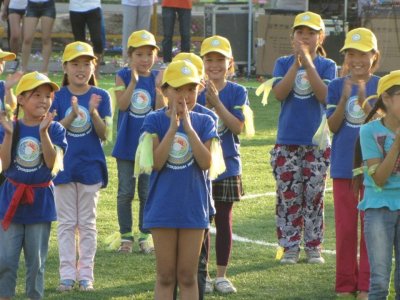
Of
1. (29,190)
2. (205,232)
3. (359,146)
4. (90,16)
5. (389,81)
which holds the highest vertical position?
(90,16)

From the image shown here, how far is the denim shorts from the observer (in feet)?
62.7

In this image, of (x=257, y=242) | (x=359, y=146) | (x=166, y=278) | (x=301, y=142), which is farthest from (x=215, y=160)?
(x=257, y=242)

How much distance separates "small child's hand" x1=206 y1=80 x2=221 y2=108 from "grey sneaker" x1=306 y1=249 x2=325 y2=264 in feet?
6.12

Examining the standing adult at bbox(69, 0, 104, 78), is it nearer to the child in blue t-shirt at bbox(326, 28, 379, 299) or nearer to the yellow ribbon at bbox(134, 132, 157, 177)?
the child in blue t-shirt at bbox(326, 28, 379, 299)

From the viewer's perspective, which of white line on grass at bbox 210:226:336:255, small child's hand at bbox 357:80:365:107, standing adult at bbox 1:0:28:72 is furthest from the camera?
standing adult at bbox 1:0:28:72

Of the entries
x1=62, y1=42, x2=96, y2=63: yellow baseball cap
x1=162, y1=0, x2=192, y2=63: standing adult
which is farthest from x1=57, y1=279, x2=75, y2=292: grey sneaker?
x1=162, y1=0, x2=192, y2=63: standing adult

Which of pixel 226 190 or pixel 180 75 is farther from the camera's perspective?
pixel 226 190

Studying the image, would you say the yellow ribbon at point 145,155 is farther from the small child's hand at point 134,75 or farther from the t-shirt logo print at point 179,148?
the small child's hand at point 134,75

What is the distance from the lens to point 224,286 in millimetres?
9031

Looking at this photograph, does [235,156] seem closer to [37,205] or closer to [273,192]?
[37,205]

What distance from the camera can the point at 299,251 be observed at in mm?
10125

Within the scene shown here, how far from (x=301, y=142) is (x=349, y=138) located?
0.97 m

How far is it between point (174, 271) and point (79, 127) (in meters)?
1.94

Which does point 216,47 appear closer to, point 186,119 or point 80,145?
point 80,145
